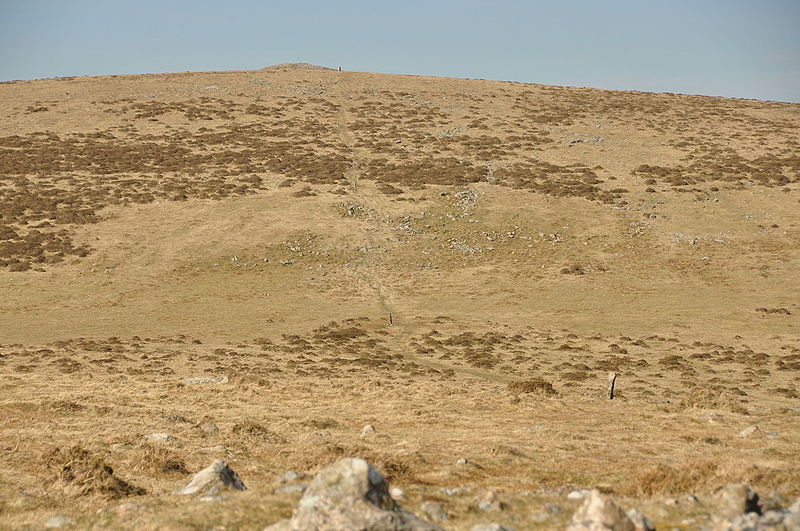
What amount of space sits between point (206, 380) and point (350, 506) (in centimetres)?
2213

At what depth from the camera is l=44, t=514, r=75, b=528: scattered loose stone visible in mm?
11156

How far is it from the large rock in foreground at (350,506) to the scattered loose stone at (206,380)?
20930 millimetres

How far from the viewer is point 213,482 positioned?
40.8 feet

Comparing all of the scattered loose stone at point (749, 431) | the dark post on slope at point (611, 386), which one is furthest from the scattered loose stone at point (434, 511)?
the dark post on slope at point (611, 386)

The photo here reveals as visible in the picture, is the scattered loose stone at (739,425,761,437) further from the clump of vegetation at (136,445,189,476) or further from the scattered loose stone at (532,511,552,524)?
the clump of vegetation at (136,445,189,476)

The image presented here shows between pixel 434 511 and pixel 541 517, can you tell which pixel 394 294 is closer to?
pixel 434 511

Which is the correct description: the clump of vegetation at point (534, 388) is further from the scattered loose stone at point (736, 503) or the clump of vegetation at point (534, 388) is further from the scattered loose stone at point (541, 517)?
the scattered loose stone at point (736, 503)

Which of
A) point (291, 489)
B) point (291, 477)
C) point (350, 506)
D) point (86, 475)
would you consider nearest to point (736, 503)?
point (350, 506)

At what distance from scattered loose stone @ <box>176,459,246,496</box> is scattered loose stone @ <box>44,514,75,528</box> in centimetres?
202

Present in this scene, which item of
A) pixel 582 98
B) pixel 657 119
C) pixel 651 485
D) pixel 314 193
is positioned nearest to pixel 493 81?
pixel 582 98

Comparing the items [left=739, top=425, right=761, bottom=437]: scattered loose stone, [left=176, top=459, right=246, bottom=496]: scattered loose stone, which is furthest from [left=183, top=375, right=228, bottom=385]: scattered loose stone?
[left=739, top=425, right=761, bottom=437]: scattered loose stone

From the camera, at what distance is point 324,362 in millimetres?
34312

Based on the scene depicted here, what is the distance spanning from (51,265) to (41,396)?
33843 mm

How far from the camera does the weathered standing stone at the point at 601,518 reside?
844 centimetres
